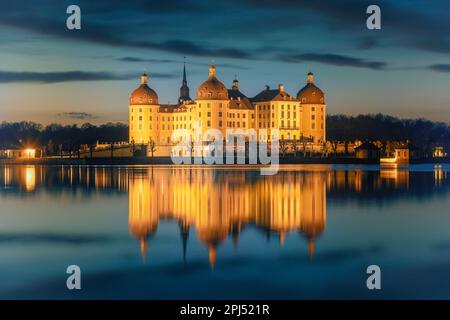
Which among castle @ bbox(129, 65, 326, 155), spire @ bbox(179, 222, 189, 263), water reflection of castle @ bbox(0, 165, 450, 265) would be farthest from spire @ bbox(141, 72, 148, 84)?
spire @ bbox(179, 222, 189, 263)

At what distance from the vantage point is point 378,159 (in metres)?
78.6

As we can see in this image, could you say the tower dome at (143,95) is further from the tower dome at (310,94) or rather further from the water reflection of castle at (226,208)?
the water reflection of castle at (226,208)

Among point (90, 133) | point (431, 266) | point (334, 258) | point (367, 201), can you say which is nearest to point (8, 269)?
point (334, 258)

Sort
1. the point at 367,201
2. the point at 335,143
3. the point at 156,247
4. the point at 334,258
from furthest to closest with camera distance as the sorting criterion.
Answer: the point at 335,143 < the point at 367,201 < the point at 156,247 < the point at 334,258

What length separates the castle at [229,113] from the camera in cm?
8044

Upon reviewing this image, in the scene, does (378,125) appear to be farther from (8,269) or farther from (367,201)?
(8,269)

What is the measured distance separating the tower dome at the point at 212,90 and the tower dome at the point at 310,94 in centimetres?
1072

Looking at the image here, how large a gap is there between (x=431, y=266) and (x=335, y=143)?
2773 inches

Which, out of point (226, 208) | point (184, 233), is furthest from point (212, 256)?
point (226, 208)

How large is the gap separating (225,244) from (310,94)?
7146cm

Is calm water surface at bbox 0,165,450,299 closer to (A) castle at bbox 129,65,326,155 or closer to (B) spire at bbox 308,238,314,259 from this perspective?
(B) spire at bbox 308,238,314,259

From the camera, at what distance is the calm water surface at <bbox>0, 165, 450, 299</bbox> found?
41.3 feet

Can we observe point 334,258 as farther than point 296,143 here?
No

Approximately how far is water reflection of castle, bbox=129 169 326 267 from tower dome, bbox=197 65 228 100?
4491 cm
